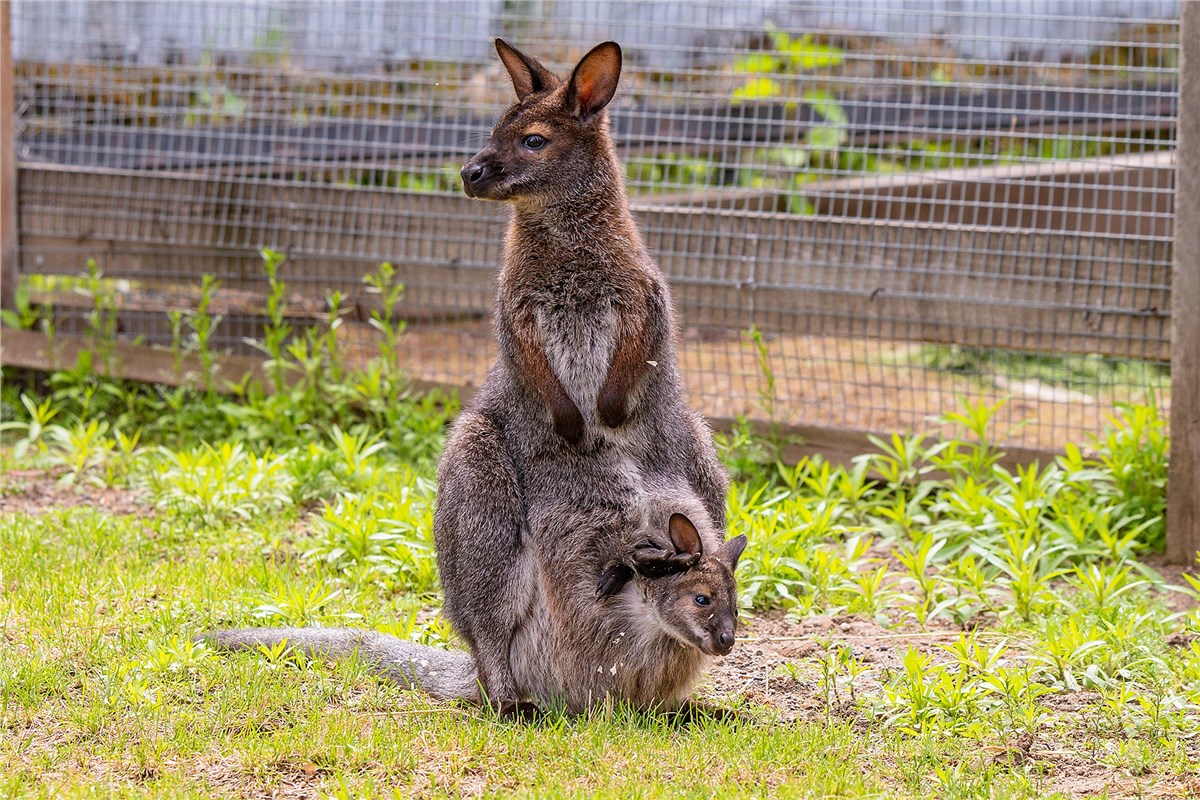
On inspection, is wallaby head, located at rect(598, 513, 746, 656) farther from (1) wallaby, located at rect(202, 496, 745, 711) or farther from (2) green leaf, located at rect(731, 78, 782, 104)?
(2) green leaf, located at rect(731, 78, 782, 104)

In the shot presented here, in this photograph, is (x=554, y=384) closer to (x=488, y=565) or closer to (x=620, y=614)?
(x=488, y=565)

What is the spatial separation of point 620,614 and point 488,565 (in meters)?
0.43

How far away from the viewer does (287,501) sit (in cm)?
596

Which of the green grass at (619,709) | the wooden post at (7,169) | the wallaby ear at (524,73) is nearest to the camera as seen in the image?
the green grass at (619,709)

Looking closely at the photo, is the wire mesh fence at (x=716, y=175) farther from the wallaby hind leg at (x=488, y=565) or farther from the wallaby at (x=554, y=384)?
the wallaby hind leg at (x=488, y=565)

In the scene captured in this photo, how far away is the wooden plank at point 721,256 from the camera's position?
629cm

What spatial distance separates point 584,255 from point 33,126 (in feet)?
16.7

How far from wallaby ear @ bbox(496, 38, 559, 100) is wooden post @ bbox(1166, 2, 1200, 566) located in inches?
108

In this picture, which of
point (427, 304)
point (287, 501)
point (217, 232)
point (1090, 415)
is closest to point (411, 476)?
point (287, 501)

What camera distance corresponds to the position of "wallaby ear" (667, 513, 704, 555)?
3.73 meters

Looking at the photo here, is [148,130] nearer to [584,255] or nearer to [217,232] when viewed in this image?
[217,232]

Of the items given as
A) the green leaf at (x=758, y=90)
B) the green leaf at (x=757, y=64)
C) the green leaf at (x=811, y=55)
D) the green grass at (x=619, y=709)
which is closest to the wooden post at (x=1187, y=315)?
the green grass at (x=619, y=709)

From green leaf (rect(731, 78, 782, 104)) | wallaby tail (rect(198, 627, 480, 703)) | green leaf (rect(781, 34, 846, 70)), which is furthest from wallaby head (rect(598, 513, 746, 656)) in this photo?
green leaf (rect(731, 78, 782, 104))

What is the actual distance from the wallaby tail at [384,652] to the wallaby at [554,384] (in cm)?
19
